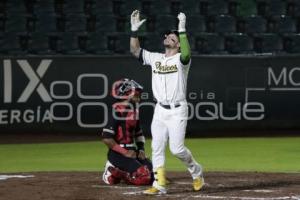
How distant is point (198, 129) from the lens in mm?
17078

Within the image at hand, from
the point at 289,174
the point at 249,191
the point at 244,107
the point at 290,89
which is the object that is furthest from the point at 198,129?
the point at 249,191

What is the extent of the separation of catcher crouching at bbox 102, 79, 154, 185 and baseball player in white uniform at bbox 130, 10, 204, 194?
0.76 meters

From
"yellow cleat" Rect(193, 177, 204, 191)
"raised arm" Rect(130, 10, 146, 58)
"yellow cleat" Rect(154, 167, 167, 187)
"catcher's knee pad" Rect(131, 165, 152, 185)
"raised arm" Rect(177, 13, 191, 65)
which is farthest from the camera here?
"catcher's knee pad" Rect(131, 165, 152, 185)

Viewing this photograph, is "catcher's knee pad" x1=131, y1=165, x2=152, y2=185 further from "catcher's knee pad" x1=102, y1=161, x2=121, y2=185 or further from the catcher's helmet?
the catcher's helmet

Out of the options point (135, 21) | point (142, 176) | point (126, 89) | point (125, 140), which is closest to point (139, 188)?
point (142, 176)

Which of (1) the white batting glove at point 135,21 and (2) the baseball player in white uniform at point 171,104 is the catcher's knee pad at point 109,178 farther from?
(1) the white batting glove at point 135,21

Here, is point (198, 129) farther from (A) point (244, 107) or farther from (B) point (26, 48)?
(B) point (26, 48)

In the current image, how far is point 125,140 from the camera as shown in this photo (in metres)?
9.71

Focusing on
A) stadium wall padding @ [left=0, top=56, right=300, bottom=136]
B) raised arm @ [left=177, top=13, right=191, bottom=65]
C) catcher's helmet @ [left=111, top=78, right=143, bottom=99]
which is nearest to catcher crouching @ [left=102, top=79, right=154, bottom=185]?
catcher's helmet @ [left=111, top=78, right=143, bottom=99]

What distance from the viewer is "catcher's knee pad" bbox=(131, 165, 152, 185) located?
9578 mm

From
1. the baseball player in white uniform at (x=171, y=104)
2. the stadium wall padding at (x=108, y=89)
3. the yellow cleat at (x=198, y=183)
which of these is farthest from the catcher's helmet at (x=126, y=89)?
the stadium wall padding at (x=108, y=89)

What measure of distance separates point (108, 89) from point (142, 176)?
7440 mm

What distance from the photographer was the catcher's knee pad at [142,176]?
958cm

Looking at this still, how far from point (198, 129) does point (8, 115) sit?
4.12 m
